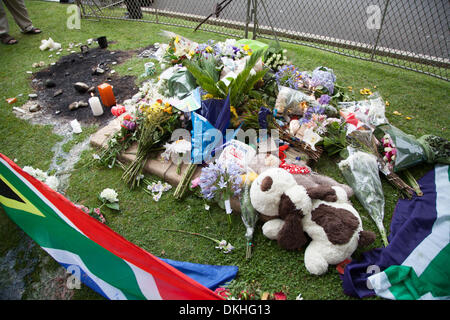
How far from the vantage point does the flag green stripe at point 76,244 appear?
1592 millimetres

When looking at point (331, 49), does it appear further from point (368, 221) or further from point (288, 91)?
point (368, 221)

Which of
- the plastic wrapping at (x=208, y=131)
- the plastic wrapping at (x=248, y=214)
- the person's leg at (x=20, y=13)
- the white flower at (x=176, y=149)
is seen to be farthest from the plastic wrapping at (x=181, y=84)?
the person's leg at (x=20, y=13)

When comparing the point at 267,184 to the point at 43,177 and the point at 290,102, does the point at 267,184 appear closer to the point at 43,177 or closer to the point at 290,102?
the point at 290,102

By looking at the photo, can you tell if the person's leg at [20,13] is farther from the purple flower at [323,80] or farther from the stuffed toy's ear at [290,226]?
the stuffed toy's ear at [290,226]

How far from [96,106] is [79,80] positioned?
1201 millimetres

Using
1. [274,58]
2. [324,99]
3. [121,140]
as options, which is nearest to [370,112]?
[324,99]

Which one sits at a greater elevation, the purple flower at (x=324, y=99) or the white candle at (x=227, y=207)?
the purple flower at (x=324, y=99)

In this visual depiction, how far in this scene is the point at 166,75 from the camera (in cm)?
342

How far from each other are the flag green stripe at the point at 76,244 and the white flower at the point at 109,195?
2.03ft

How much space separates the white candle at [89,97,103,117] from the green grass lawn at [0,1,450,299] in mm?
294

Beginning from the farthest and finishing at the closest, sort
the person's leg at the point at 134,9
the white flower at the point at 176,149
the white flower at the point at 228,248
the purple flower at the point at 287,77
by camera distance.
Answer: the person's leg at the point at 134,9, the purple flower at the point at 287,77, the white flower at the point at 176,149, the white flower at the point at 228,248

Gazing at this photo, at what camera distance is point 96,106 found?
11.7 ft

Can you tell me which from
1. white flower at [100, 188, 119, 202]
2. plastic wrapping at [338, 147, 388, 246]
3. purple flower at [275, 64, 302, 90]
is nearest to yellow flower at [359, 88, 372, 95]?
purple flower at [275, 64, 302, 90]
